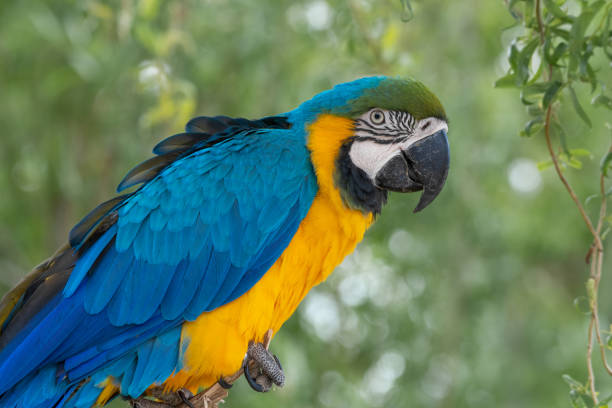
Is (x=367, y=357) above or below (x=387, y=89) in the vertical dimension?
below

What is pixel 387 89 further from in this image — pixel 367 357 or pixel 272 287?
pixel 367 357

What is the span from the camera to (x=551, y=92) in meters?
1.51

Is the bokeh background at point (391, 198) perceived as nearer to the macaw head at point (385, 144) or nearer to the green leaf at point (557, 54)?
the macaw head at point (385, 144)

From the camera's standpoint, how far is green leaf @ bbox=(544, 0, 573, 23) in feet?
4.80

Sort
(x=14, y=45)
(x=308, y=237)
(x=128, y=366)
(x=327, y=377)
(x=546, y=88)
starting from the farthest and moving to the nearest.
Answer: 1. (x=327, y=377)
2. (x=14, y=45)
3. (x=308, y=237)
4. (x=128, y=366)
5. (x=546, y=88)

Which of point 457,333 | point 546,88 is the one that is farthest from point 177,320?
point 457,333

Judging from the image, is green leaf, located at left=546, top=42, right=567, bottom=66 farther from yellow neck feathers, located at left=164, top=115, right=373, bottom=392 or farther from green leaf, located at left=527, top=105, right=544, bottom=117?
yellow neck feathers, located at left=164, top=115, right=373, bottom=392

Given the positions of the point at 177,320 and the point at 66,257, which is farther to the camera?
the point at 66,257

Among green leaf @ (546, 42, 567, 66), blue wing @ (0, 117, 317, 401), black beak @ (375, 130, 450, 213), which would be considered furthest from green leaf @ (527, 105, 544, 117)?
blue wing @ (0, 117, 317, 401)

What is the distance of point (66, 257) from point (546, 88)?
4.52 ft

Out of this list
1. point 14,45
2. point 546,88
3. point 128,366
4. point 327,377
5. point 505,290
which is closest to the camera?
point 546,88

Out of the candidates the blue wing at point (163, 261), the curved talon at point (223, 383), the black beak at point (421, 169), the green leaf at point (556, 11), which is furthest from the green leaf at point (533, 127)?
the curved talon at point (223, 383)

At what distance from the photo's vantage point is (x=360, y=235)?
2.04 m

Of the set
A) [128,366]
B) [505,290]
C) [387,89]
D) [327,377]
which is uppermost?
[387,89]
